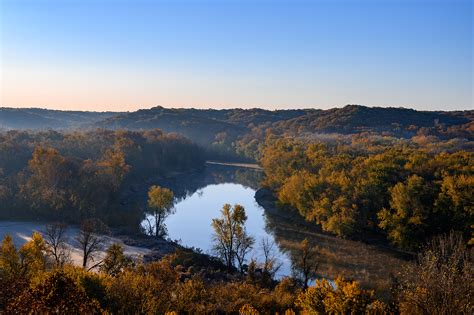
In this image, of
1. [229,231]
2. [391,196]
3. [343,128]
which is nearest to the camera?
[229,231]

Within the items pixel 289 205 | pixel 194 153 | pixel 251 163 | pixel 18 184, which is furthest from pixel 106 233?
pixel 251 163

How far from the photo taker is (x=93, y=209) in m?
52.4

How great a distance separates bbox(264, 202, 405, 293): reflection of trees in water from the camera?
37.4 metres

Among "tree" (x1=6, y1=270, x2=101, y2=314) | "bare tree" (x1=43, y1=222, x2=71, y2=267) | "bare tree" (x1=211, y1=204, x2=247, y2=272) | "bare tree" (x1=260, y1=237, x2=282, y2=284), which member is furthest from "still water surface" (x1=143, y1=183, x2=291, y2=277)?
"tree" (x1=6, y1=270, x2=101, y2=314)

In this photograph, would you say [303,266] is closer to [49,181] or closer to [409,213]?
[409,213]

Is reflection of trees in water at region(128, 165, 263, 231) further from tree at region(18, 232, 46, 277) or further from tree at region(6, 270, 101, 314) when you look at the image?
tree at region(6, 270, 101, 314)

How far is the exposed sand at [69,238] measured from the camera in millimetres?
38938

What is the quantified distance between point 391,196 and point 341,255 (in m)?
10.1

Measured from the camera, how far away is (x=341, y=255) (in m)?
43.0

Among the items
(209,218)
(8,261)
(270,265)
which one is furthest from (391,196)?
(8,261)

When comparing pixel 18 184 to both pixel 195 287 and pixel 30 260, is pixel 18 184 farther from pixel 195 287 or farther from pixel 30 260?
pixel 195 287

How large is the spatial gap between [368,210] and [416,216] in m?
6.48

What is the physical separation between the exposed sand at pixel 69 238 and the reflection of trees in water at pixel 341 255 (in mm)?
14055

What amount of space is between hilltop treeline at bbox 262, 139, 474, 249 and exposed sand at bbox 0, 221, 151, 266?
20863 millimetres
